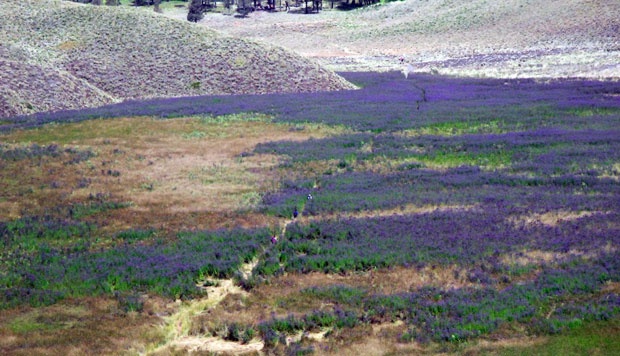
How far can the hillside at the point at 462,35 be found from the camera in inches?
2842

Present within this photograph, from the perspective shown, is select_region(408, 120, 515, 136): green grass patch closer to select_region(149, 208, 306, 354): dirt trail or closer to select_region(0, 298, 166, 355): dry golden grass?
select_region(149, 208, 306, 354): dirt trail

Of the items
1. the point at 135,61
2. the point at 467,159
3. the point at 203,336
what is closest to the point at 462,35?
the point at 135,61

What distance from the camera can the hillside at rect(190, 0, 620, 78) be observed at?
72.2 metres

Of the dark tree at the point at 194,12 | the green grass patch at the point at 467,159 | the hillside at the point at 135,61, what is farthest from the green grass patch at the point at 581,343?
the dark tree at the point at 194,12

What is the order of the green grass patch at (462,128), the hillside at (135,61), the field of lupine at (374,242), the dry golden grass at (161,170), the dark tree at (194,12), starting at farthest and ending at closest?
the dark tree at (194,12) → the hillside at (135,61) → the green grass patch at (462,128) → the dry golden grass at (161,170) → the field of lupine at (374,242)

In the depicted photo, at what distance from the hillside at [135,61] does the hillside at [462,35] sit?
59.0 ft

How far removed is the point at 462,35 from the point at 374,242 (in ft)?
285

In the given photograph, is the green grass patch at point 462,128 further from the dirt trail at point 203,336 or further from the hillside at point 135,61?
the hillside at point 135,61

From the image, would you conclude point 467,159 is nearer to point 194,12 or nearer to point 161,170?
point 161,170

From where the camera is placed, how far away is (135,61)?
207 ft

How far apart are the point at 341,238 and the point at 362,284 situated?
359 cm

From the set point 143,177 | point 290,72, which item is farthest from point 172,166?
point 290,72

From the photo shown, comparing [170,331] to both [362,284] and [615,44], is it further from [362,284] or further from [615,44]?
[615,44]

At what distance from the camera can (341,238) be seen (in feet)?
67.9
